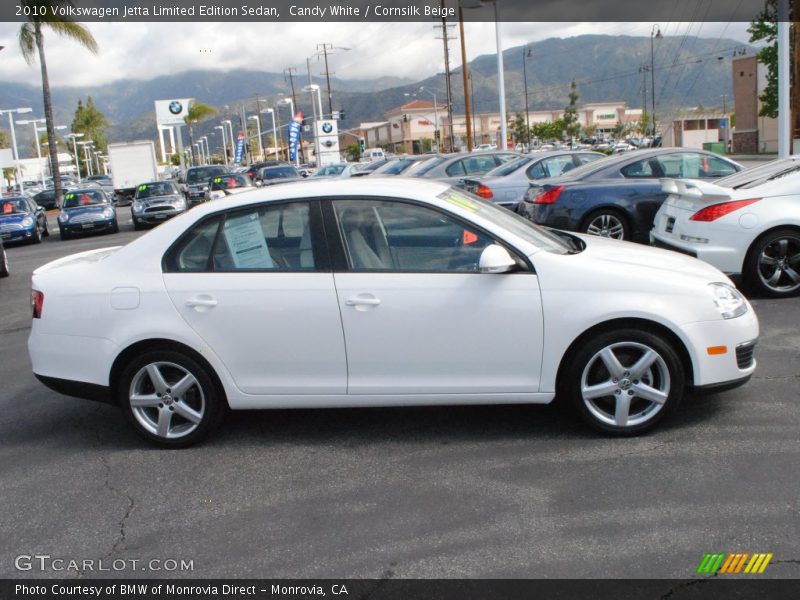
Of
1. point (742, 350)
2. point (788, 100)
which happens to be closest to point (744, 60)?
point (788, 100)

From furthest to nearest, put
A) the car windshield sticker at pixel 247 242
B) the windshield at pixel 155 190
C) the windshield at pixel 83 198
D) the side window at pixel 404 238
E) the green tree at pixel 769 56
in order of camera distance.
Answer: the green tree at pixel 769 56
the windshield at pixel 155 190
the windshield at pixel 83 198
the car windshield sticker at pixel 247 242
the side window at pixel 404 238

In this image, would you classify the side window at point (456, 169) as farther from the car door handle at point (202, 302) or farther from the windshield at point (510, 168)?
the car door handle at point (202, 302)

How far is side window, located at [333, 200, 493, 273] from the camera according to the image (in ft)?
15.2

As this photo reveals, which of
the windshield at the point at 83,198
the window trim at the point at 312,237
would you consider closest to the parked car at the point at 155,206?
the windshield at the point at 83,198

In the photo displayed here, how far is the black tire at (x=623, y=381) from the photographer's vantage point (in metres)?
4.53

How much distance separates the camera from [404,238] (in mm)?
4746

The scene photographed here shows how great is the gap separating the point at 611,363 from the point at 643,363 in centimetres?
18

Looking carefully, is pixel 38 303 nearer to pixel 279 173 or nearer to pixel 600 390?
pixel 600 390

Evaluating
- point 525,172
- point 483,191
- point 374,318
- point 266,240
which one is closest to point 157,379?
point 266,240

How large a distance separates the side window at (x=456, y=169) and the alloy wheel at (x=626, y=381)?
13.5 metres

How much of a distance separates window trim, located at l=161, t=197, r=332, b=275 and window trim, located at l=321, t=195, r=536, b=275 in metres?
0.04

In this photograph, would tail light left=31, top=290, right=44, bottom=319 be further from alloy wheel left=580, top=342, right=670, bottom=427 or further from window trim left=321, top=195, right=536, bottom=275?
alloy wheel left=580, top=342, right=670, bottom=427

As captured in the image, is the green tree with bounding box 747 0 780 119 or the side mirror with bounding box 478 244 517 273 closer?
the side mirror with bounding box 478 244 517 273

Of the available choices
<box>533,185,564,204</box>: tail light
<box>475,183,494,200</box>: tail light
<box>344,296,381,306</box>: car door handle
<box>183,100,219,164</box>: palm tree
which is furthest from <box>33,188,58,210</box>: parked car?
<box>344,296,381,306</box>: car door handle
